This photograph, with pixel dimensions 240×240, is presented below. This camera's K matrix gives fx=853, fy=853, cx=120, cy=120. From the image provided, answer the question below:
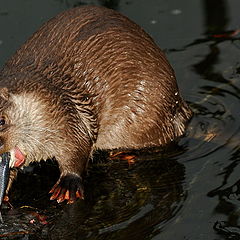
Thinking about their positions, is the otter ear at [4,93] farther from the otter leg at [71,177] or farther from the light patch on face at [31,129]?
the otter leg at [71,177]

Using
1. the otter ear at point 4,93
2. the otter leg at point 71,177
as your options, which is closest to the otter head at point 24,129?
the otter ear at point 4,93

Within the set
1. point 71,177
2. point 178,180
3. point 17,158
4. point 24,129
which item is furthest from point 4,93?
point 178,180

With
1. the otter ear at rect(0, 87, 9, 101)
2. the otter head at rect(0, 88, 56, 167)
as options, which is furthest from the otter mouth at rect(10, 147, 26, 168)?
the otter ear at rect(0, 87, 9, 101)

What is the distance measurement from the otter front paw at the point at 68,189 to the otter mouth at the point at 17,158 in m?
0.32

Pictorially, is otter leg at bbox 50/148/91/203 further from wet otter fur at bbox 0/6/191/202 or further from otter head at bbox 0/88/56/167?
otter head at bbox 0/88/56/167

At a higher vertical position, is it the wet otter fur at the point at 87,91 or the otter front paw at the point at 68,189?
the wet otter fur at the point at 87,91

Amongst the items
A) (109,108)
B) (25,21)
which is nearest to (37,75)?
(109,108)

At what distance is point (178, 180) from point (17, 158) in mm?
1059

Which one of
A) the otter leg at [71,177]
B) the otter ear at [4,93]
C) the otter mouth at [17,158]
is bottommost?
the otter leg at [71,177]

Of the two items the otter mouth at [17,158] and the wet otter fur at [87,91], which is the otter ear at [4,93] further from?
the otter mouth at [17,158]

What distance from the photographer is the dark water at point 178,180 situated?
482 centimetres

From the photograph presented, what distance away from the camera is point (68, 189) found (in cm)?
522

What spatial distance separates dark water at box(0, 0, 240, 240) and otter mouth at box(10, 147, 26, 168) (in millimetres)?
313

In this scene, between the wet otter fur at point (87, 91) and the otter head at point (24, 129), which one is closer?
the otter head at point (24, 129)
